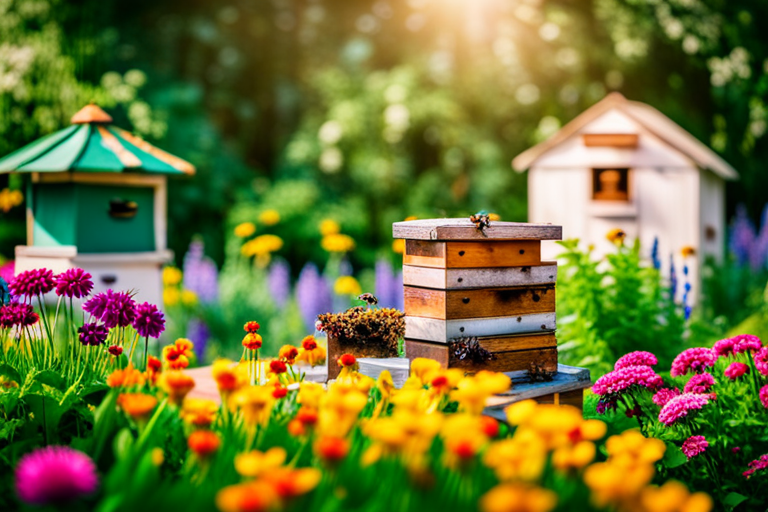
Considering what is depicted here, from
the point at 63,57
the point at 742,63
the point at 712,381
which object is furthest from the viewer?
the point at 742,63

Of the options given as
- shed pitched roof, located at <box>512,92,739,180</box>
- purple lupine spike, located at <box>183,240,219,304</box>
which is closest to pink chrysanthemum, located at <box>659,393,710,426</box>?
shed pitched roof, located at <box>512,92,739,180</box>

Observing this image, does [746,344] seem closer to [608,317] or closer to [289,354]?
Result: [608,317]

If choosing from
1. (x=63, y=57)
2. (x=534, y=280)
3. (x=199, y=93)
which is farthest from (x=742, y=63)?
(x=534, y=280)

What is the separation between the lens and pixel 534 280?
282cm

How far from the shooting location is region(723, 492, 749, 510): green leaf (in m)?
2.47

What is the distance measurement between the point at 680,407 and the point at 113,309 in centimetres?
174

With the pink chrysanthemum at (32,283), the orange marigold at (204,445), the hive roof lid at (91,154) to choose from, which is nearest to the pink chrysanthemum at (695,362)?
the orange marigold at (204,445)

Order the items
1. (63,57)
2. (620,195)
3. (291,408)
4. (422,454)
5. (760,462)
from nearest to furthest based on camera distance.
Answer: (422,454), (291,408), (760,462), (620,195), (63,57)

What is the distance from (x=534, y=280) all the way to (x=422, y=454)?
1.39m

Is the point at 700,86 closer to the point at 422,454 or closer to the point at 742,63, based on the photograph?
the point at 742,63

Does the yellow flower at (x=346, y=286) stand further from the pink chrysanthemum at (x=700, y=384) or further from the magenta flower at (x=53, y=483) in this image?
the magenta flower at (x=53, y=483)

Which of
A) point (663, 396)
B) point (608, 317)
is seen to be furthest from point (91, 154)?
point (663, 396)

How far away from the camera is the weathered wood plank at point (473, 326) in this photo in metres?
2.65

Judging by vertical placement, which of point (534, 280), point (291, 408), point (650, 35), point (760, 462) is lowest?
point (760, 462)
